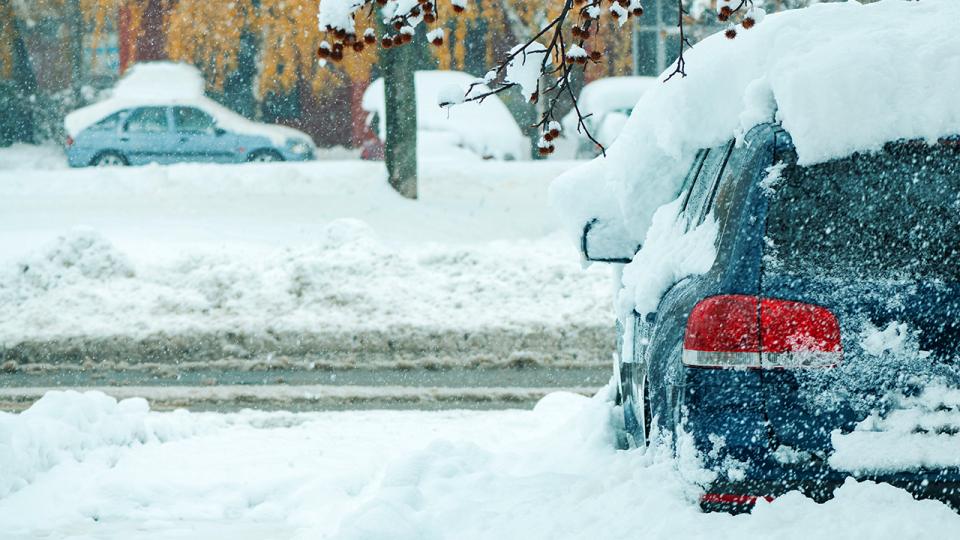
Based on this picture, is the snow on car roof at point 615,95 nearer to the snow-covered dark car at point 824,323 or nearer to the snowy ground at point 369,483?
the snowy ground at point 369,483

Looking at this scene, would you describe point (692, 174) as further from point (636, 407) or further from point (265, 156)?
point (265, 156)

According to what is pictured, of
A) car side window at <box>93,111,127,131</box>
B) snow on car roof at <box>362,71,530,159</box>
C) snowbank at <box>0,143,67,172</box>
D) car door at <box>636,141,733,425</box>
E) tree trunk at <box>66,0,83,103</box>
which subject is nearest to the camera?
car door at <box>636,141,733,425</box>

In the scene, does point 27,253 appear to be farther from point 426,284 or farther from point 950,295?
point 950,295

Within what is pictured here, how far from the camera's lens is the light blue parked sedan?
2128 cm

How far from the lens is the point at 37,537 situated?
4.61m

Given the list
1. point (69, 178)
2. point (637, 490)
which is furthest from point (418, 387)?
point (69, 178)

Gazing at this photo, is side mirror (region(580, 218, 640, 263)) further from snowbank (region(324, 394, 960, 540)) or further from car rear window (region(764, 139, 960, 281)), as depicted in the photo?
car rear window (region(764, 139, 960, 281))

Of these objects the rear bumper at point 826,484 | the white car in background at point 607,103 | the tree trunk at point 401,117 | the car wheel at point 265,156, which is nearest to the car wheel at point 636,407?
the rear bumper at point 826,484

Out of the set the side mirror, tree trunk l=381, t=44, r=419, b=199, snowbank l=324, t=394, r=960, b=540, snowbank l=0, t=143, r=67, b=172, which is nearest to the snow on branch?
the side mirror

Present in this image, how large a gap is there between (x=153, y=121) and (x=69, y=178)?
5620mm

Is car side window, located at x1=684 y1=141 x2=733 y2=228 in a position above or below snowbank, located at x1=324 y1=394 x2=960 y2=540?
above

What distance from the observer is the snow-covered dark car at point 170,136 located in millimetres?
21297

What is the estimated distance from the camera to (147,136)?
21.7 metres

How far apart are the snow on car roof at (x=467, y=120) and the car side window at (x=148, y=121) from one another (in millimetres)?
4080
